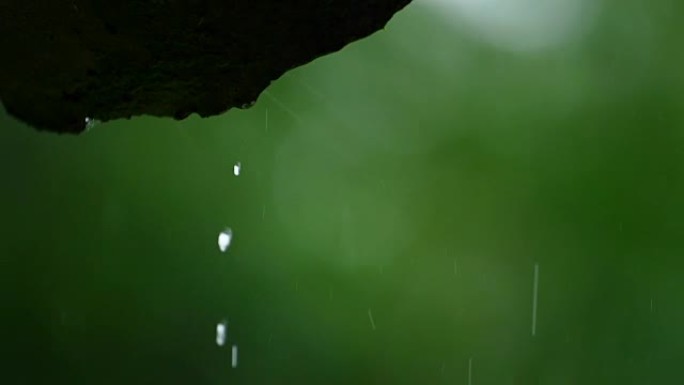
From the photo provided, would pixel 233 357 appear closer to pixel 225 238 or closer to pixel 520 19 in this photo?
pixel 225 238

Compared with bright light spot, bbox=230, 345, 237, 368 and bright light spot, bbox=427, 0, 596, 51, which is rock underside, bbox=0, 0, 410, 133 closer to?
bright light spot, bbox=230, 345, 237, 368

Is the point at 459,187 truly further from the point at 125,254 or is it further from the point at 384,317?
the point at 125,254

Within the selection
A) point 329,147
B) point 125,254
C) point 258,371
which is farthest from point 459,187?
point 125,254

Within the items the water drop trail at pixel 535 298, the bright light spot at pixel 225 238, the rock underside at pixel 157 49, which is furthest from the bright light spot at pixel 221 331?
the rock underside at pixel 157 49

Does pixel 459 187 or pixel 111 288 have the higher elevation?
pixel 459 187

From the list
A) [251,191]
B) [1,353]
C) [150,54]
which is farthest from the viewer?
[251,191]

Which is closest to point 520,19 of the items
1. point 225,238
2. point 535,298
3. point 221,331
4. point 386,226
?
point 386,226
